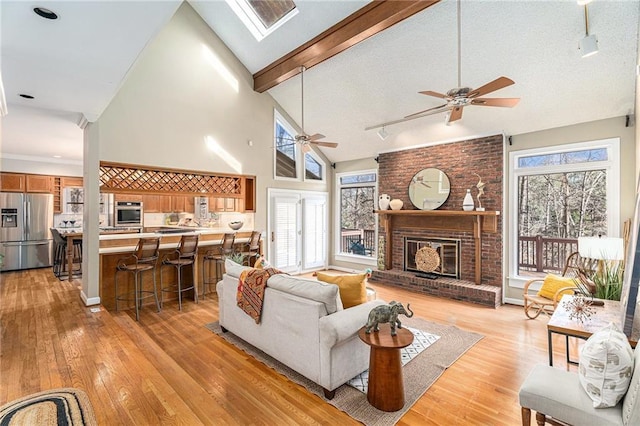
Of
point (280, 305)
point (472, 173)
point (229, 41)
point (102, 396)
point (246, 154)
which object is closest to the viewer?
point (102, 396)

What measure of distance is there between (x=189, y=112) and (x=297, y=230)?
344cm

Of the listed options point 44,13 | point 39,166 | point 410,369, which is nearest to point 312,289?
point 410,369

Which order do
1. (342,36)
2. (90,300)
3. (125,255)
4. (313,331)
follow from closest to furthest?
(313,331) < (90,300) < (342,36) < (125,255)

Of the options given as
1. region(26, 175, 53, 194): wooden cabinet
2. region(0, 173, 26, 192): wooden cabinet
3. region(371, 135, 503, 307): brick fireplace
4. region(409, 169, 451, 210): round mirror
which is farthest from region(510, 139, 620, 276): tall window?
region(0, 173, 26, 192): wooden cabinet

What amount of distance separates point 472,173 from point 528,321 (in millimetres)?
2538

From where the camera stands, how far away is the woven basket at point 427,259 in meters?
5.93

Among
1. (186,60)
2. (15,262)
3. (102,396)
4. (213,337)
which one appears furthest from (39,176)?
(102,396)

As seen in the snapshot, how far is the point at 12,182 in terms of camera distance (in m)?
6.84

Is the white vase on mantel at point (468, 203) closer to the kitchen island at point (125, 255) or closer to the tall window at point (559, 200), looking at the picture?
the tall window at point (559, 200)

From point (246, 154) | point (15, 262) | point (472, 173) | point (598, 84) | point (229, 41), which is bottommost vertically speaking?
point (15, 262)

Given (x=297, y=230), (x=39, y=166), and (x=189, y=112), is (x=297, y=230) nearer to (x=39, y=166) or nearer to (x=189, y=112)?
(x=189, y=112)

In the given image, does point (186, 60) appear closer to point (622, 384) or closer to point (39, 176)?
point (39, 176)

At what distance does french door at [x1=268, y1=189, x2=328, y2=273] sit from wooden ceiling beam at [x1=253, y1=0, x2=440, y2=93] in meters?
2.41

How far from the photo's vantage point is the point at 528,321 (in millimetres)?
4328
